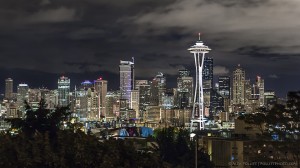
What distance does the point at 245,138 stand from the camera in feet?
99.3

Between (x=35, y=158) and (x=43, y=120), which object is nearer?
(x=35, y=158)

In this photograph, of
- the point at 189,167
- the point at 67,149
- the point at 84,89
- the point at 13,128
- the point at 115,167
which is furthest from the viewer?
the point at 84,89

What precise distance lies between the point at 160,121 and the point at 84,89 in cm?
3569

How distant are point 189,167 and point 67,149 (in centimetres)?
1138

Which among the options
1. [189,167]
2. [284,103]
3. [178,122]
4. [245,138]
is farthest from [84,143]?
[178,122]

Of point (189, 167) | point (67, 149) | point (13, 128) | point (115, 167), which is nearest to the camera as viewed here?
point (115, 167)

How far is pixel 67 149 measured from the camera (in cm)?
1428

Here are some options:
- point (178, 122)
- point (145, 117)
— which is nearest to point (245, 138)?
point (178, 122)

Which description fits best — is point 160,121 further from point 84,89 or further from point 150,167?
point 150,167

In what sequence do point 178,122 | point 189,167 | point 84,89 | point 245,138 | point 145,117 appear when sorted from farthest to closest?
point 84,89
point 145,117
point 178,122
point 245,138
point 189,167

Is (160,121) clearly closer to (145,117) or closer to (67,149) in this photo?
(145,117)

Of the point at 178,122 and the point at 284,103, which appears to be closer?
the point at 284,103

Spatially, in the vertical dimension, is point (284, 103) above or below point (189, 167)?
above

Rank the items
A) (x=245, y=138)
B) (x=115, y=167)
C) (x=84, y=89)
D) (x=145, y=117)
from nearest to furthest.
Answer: (x=115, y=167) → (x=245, y=138) → (x=145, y=117) → (x=84, y=89)
